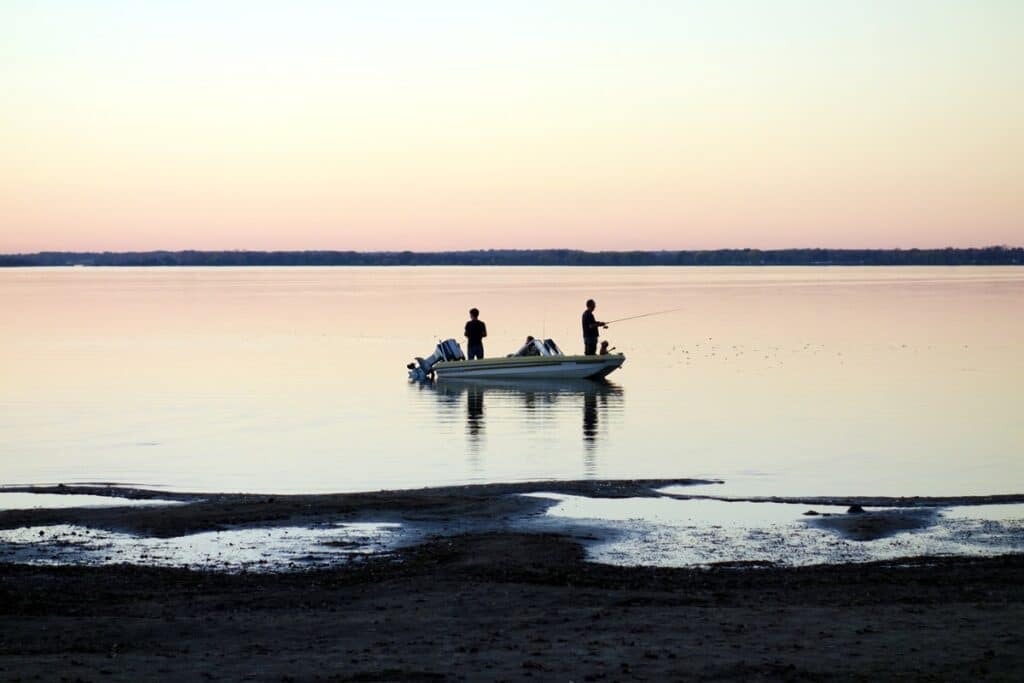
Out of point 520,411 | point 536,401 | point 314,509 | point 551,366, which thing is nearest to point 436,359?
point 551,366

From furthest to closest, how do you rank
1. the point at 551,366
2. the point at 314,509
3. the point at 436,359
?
the point at 436,359, the point at 551,366, the point at 314,509

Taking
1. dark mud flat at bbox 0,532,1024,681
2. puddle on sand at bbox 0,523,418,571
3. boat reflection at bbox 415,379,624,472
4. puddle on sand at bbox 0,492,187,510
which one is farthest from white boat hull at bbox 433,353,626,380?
dark mud flat at bbox 0,532,1024,681

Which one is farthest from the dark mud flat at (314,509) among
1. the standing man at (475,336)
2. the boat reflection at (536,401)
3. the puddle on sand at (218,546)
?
the standing man at (475,336)

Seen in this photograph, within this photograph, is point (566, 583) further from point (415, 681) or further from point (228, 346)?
point (228, 346)

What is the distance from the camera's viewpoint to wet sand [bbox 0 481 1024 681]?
10172 millimetres

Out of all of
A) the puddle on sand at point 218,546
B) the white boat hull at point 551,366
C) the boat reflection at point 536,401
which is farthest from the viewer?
the white boat hull at point 551,366

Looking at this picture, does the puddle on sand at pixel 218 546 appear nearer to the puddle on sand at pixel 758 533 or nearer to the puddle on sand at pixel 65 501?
the puddle on sand at pixel 65 501

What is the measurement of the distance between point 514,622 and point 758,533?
5.99 metres

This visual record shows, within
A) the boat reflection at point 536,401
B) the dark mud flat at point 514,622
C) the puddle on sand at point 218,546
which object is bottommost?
the boat reflection at point 536,401

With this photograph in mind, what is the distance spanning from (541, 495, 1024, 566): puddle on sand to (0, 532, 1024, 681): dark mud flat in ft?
2.94

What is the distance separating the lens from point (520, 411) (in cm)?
3488

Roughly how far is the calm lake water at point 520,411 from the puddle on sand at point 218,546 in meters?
5.59

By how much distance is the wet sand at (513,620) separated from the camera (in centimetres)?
1017

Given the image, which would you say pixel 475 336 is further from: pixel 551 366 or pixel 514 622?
pixel 514 622
